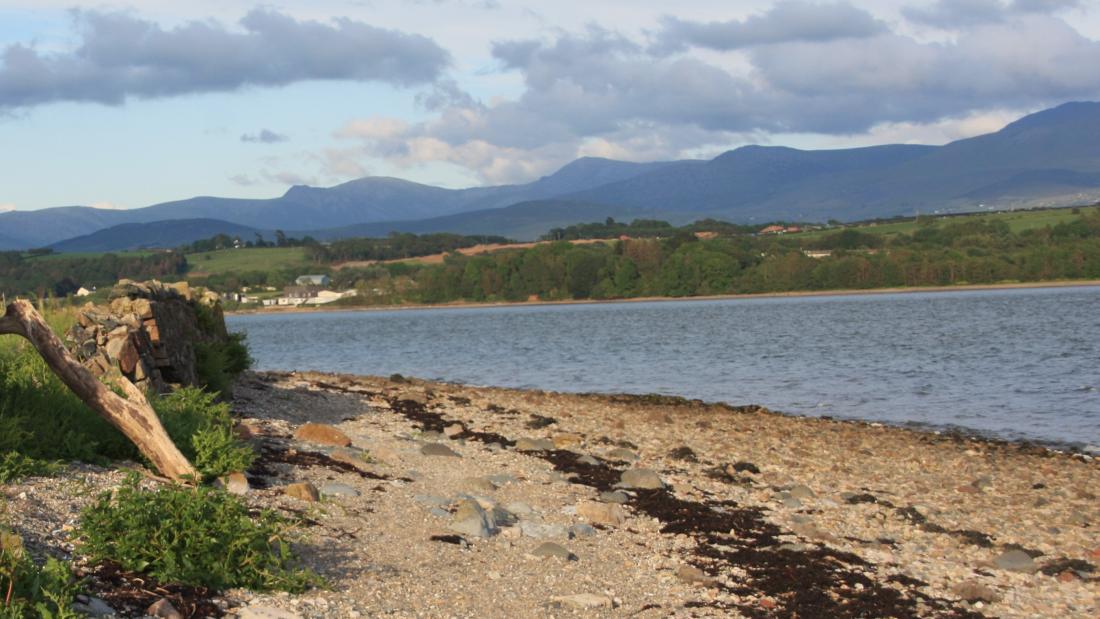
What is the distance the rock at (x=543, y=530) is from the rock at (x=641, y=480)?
3.20 meters

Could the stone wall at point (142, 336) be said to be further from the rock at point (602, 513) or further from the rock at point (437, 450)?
the rock at point (602, 513)

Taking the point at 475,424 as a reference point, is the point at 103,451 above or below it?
above

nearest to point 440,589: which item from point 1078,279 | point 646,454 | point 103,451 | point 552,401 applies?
point 103,451

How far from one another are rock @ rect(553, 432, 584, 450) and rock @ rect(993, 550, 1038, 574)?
7876 mm

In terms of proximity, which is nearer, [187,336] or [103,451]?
[103,451]

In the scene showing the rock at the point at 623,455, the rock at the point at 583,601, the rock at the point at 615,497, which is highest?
the rock at the point at 583,601

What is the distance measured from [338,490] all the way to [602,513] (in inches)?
121

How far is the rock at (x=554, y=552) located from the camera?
994 centimetres

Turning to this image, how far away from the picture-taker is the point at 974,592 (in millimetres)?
9938

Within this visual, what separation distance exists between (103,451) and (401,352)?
47277mm

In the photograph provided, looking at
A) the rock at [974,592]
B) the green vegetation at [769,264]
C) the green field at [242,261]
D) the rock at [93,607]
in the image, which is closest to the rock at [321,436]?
the rock at [93,607]

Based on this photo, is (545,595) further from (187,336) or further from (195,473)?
(187,336)

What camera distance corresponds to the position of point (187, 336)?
Answer: 59.3 ft

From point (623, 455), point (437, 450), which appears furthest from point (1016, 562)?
point (437, 450)
